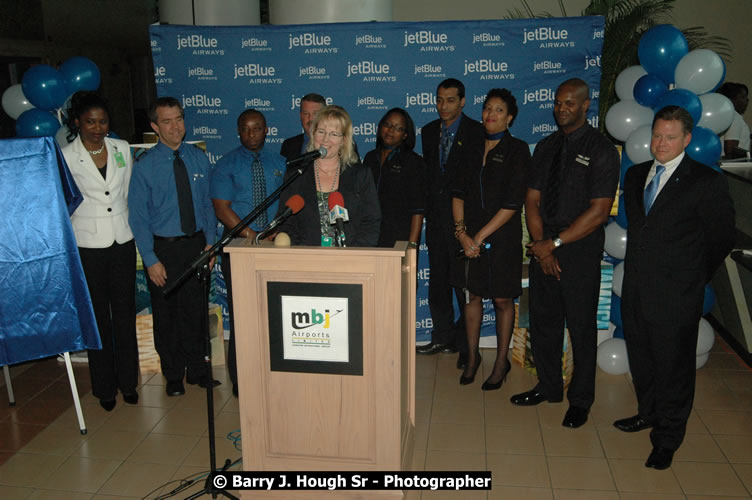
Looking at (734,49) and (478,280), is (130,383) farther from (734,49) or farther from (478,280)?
(734,49)

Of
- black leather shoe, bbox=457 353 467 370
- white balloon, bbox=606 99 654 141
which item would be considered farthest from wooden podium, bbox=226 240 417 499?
white balloon, bbox=606 99 654 141

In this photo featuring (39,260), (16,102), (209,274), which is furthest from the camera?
(16,102)

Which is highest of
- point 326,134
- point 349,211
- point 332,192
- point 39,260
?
point 326,134

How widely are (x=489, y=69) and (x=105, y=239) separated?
3007 millimetres

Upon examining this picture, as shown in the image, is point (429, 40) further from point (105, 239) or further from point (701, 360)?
point (701, 360)

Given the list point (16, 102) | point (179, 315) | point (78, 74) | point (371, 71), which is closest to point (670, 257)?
point (371, 71)

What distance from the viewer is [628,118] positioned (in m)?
4.36

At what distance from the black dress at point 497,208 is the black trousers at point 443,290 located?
29 cm

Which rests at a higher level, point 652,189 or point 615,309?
point 652,189

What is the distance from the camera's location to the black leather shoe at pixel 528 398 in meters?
4.02

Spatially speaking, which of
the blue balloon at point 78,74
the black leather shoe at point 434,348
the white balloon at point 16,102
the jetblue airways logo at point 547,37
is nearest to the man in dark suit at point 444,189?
the black leather shoe at point 434,348

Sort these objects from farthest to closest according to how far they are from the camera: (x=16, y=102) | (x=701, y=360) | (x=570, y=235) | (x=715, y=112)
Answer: (x=16, y=102), (x=701, y=360), (x=715, y=112), (x=570, y=235)

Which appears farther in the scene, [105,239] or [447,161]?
[447,161]

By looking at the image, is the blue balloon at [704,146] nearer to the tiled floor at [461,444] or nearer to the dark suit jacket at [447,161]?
the dark suit jacket at [447,161]
